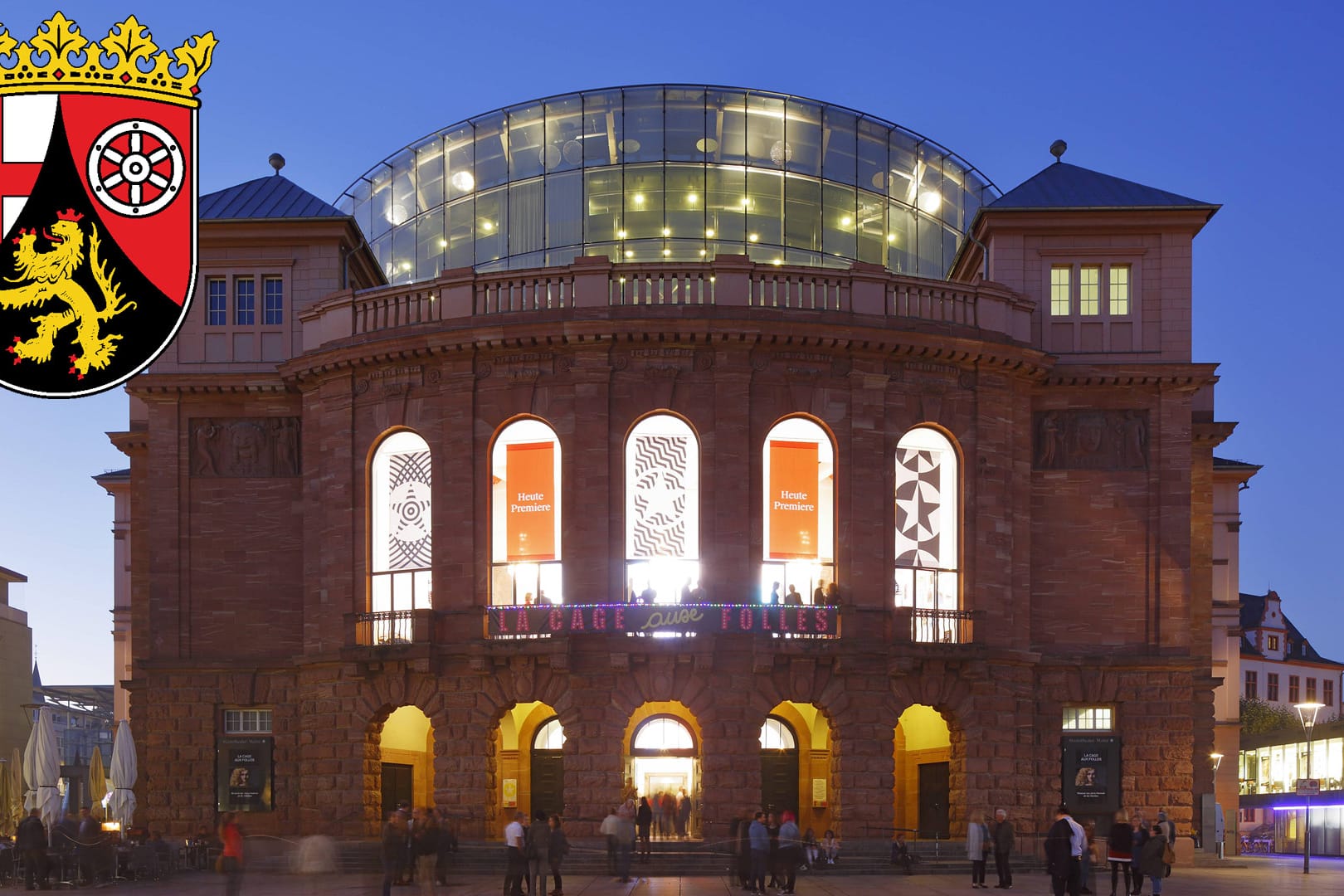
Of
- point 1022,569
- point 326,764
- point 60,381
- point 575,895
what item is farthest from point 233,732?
point 60,381

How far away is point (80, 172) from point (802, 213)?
37858mm

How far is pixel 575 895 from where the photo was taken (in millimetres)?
35812

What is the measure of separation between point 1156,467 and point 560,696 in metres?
18.5

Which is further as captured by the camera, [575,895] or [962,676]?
[962,676]

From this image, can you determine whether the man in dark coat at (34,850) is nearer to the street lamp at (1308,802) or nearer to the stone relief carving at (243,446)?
the stone relief carving at (243,446)

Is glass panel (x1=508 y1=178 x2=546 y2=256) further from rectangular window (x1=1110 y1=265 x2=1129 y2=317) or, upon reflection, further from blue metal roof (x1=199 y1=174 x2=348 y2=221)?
rectangular window (x1=1110 y1=265 x2=1129 y2=317)

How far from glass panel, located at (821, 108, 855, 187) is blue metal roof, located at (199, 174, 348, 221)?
1562cm

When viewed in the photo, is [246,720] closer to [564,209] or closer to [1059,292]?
[564,209]

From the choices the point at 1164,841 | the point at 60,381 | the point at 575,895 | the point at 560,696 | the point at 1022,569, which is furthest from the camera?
the point at 1022,569

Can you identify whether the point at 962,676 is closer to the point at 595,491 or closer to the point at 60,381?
the point at 595,491

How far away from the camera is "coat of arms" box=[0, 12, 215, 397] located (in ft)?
65.8

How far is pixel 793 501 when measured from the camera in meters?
47.1

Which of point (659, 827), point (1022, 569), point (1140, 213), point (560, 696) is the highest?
point (1140, 213)

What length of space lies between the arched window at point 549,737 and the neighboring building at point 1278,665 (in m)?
86.8
